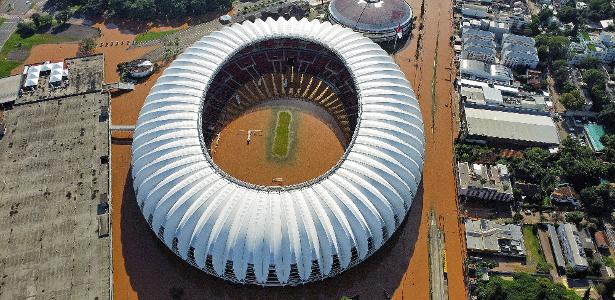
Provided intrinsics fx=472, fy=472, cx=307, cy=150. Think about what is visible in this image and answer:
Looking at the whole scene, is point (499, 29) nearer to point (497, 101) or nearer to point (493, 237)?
point (497, 101)

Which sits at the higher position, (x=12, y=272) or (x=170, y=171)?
(x=170, y=171)

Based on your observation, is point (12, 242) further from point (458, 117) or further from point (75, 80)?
point (458, 117)

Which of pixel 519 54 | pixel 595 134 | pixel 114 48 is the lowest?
pixel 595 134

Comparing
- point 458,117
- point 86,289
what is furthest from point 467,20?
point 86,289

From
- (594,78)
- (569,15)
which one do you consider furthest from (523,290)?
(569,15)

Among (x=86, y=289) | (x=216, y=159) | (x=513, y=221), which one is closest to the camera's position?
(x=86, y=289)

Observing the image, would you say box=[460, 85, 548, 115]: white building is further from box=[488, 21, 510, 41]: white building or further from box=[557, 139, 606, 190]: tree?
box=[488, 21, 510, 41]: white building

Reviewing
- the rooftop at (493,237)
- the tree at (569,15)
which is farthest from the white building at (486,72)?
the rooftop at (493,237)

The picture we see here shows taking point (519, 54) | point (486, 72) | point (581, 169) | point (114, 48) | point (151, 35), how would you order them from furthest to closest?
point (151, 35)
point (114, 48)
point (519, 54)
point (486, 72)
point (581, 169)
